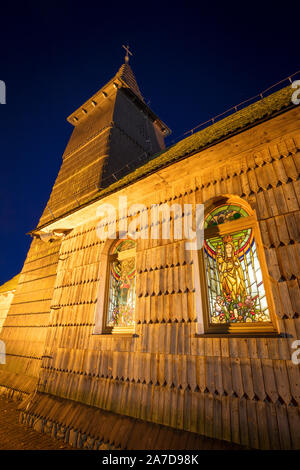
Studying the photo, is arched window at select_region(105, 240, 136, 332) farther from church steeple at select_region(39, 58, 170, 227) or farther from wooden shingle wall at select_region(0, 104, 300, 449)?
church steeple at select_region(39, 58, 170, 227)

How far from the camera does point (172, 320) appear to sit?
3.87 meters

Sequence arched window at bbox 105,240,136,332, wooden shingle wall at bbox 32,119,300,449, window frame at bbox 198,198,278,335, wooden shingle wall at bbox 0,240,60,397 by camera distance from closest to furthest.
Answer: wooden shingle wall at bbox 32,119,300,449, window frame at bbox 198,198,278,335, arched window at bbox 105,240,136,332, wooden shingle wall at bbox 0,240,60,397

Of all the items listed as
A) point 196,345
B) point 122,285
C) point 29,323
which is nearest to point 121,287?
point 122,285

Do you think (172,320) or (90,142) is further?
(90,142)

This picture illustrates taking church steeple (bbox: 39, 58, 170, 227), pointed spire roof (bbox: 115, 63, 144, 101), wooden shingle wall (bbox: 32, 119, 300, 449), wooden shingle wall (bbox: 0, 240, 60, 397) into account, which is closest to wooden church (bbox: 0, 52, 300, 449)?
wooden shingle wall (bbox: 32, 119, 300, 449)

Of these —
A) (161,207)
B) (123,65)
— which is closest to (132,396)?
(161,207)

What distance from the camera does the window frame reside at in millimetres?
3174

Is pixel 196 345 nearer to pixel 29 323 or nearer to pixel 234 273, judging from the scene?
pixel 234 273

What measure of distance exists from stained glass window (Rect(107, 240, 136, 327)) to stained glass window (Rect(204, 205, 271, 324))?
2.04 m

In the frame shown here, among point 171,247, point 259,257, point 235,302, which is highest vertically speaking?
point 171,247

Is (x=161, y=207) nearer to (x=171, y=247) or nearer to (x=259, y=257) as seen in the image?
(x=171, y=247)

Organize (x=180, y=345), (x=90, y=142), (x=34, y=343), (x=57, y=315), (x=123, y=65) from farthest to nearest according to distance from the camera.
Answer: (x=123, y=65) < (x=90, y=142) < (x=34, y=343) < (x=57, y=315) < (x=180, y=345)

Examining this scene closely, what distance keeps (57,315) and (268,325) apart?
17.8ft

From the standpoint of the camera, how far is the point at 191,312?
3.72 meters
